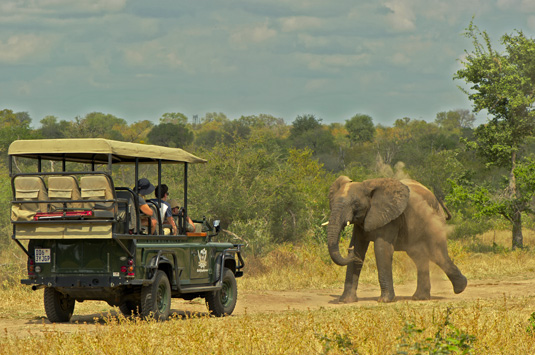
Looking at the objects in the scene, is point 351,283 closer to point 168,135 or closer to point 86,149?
point 86,149

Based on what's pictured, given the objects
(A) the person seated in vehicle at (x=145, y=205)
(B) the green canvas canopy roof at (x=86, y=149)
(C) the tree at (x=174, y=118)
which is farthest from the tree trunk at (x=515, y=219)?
(C) the tree at (x=174, y=118)

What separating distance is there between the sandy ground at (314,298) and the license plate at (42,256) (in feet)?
3.04

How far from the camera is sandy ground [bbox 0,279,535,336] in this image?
1272cm

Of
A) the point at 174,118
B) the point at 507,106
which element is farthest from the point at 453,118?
the point at 507,106

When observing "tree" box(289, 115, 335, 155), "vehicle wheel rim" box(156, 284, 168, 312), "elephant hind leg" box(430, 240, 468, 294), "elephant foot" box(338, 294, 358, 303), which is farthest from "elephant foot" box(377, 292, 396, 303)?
"tree" box(289, 115, 335, 155)

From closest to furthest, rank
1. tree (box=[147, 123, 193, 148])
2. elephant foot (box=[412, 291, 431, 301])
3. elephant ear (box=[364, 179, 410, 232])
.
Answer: elephant ear (box=[364, 179, 410, 232]) → elephant foot (box=[412, 291, 431, 301]) → tree (box=[147, 123, 193, 148])

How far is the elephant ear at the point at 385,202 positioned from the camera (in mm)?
16219

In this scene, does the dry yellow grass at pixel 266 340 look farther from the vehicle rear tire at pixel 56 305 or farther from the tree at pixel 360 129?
the tree at pixel 360 129

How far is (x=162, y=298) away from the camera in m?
12.1

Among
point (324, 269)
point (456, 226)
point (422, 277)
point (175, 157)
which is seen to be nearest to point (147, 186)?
point (175, 157)

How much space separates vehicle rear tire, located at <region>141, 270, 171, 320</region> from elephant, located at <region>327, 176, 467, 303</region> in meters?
4.39

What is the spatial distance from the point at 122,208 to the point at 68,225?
2.72 feet

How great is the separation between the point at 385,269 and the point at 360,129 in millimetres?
75894

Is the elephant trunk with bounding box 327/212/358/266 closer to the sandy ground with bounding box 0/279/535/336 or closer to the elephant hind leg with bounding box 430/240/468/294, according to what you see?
the sandy ground with bounding box 0/279/535/336
